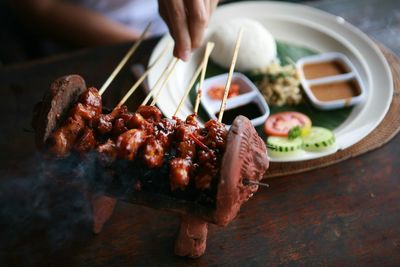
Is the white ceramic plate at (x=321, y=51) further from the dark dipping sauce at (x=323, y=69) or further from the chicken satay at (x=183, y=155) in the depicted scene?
the chicken satay at (x=183, y=155)

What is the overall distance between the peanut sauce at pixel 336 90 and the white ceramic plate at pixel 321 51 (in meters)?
0.11

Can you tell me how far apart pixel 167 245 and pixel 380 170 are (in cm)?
148

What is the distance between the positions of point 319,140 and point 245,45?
121cm

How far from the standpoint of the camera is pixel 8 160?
2.95 meters

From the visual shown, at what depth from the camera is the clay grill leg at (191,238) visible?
224 cm

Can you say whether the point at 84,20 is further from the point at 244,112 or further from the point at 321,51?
the point at 321,51

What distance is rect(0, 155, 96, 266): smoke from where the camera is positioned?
245cm

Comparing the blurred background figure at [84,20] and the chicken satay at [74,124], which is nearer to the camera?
the chicken satay at [74,124]

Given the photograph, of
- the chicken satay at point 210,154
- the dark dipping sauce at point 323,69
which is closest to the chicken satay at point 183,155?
the chicken satay at point 210,154

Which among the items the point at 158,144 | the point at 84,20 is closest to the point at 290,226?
the point at 158,144

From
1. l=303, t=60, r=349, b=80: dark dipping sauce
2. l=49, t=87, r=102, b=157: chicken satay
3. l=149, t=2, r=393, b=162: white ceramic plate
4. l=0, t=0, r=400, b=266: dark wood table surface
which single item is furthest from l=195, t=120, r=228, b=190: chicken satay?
l=303, t=60, r=349, b=80: dark dipping sauce

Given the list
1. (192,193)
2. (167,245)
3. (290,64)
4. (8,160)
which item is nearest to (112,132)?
(192,193)

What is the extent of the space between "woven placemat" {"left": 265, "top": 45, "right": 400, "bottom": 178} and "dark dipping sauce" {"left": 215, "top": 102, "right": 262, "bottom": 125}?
56cm

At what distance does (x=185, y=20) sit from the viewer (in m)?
2.54
